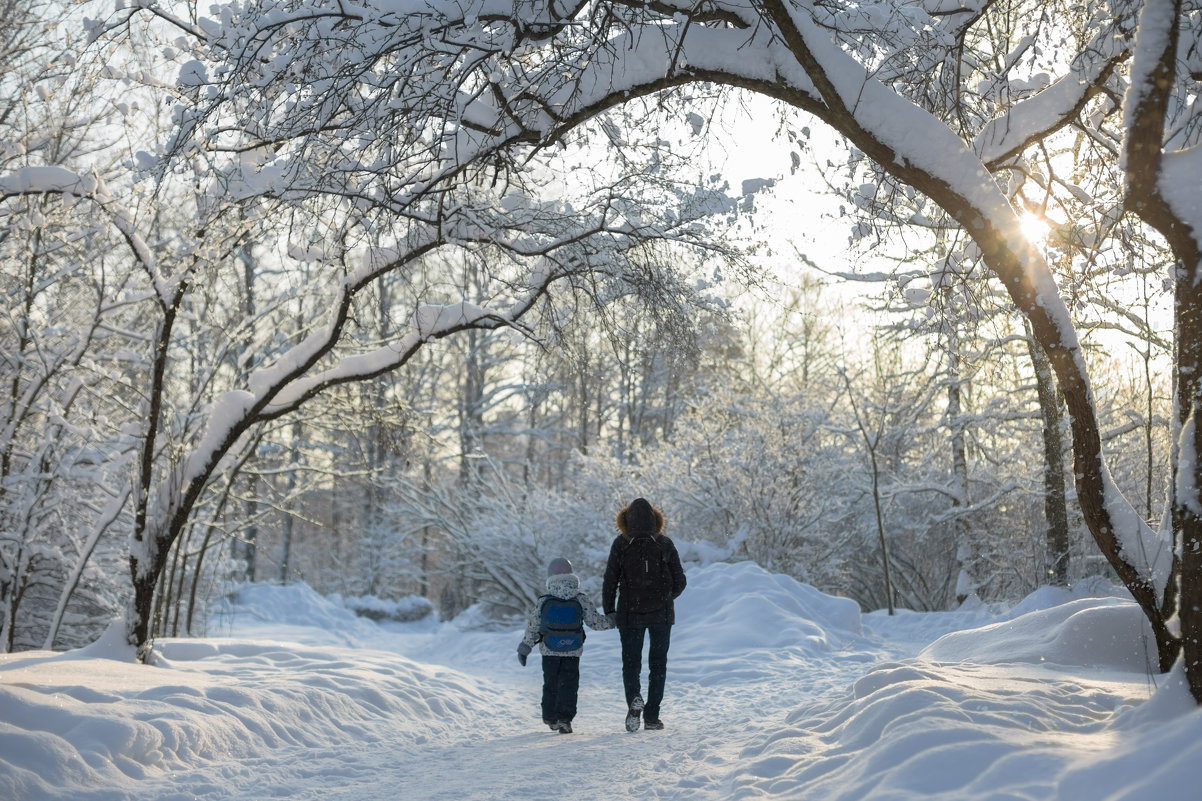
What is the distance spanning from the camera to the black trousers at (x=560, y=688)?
6.56m

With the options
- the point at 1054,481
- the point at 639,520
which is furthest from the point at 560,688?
the point at 1054,481

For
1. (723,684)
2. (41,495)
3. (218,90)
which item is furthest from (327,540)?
(218,90)

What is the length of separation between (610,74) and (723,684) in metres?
5.92

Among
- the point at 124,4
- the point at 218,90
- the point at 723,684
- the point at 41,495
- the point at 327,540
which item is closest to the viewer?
the point at 218,90

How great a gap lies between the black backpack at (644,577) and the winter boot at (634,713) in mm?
642

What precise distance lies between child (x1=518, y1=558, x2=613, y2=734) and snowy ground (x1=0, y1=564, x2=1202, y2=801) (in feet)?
1.03

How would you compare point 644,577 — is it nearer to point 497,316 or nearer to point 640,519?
point 640,519

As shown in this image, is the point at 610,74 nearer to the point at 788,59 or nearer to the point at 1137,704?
the point at 788,59

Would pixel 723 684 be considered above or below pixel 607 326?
below

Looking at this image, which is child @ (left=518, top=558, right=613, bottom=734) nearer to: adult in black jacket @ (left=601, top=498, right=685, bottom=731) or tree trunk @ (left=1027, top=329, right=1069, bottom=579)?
adult in black jacket @ (left=601, top=498, right=685, bottom=731)

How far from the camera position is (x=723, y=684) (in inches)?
335

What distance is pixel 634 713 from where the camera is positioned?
20.8 feet

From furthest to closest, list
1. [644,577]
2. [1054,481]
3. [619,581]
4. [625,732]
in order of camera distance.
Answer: [1054,481]
[619,581]
[644,577]
[625,732]

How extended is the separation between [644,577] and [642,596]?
5.4 inches
